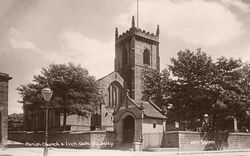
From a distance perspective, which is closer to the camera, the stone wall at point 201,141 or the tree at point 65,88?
the stone wall at point 201,141

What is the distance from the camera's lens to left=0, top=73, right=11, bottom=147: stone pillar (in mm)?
26453

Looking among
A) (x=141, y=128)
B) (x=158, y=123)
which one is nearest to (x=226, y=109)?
(x=158, y=123)

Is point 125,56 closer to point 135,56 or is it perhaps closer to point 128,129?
point 135,56

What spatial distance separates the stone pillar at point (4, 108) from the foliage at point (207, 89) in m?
17.7

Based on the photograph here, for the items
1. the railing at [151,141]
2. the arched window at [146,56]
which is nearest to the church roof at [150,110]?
the railing at [151,141]

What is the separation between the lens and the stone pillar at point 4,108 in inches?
1041

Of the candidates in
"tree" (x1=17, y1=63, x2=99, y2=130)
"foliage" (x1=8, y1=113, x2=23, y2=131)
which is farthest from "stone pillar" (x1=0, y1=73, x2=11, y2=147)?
"foliage" (x1=8, y1=113, x2=23, y2=131)

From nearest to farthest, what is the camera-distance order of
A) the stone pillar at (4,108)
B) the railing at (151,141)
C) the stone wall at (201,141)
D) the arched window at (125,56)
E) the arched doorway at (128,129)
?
the stone pillar at (4,108) → the stone wall at (201,141) → the railing at (151,141) → the arched doorway at (128,129) → the arched window at (125,56)

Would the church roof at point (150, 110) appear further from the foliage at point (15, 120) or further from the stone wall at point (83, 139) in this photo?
the foliage at point (15, 120)

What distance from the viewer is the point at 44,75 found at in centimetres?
3631

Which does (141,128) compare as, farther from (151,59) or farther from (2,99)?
(151,59)

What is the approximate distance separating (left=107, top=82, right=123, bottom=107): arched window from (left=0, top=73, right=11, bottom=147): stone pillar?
28936mm

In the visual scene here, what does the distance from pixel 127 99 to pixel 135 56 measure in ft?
103

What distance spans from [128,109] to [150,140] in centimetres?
390
